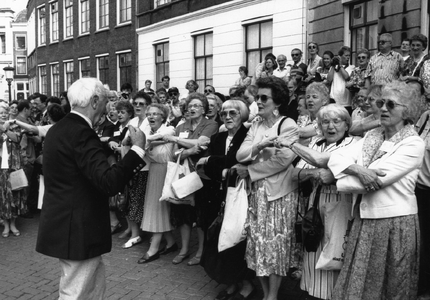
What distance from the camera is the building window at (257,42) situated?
1411cm

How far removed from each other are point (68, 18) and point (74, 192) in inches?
1045

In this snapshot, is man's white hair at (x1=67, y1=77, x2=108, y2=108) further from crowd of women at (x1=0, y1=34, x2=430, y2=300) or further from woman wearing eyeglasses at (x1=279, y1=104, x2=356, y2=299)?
woman wearing eyeglasses at (x1=279, y1=104, x2=356, y2=299)

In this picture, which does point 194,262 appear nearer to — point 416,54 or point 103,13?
point 416,54

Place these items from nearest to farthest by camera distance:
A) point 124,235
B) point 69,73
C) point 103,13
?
point 124,235, point 103,13, point 69,73

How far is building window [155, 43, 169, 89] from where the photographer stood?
63.6ft

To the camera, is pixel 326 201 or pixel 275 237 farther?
pixel 275 237

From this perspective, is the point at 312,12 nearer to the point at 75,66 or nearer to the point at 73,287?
the point at 73,287

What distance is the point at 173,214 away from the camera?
19.4ft

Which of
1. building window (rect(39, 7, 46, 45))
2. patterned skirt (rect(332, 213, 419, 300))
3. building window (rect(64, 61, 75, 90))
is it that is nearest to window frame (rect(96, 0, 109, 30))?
building window (rect(64, 61, 75, 90))

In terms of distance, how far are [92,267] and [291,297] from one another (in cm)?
216

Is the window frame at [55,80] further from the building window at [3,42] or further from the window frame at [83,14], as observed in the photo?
the building window at [3,42]

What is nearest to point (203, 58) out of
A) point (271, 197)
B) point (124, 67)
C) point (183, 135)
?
point (124, 67)

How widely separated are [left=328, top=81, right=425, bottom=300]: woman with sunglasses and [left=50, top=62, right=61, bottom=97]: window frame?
27.9 m

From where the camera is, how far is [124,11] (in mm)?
22531
